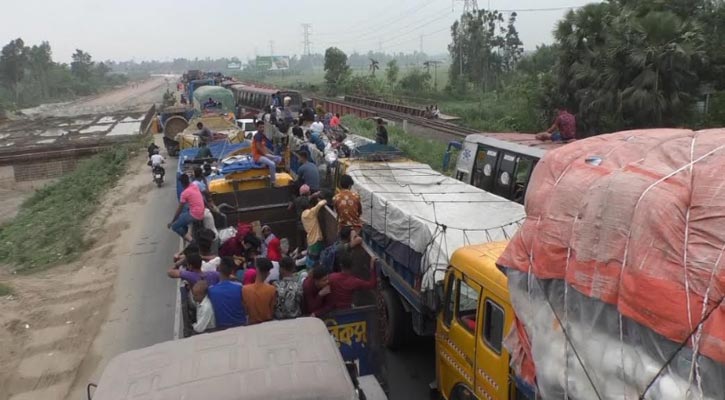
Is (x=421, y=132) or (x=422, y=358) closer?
(x=422, y=358)

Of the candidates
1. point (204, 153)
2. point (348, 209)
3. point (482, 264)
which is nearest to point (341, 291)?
point (482, 264)

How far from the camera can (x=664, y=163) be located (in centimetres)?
322

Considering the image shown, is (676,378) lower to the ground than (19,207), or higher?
higher

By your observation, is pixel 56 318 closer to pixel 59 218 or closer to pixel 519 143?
pixel 59 218

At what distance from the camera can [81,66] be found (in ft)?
376

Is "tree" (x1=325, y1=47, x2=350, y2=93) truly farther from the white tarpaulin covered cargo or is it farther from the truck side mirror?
the truck side mirror

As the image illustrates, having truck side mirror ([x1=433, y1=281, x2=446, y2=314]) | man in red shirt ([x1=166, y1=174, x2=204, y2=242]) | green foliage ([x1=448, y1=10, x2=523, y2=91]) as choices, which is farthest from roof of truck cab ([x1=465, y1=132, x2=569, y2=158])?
green foliage ([x1=448, y1=10, x2=523, y2=91])

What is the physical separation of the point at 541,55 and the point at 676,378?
128ft

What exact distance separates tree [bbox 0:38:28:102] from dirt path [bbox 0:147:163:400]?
78.0 m

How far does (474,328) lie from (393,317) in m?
2.16

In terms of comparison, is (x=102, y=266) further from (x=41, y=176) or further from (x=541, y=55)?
(x=541, y=55)

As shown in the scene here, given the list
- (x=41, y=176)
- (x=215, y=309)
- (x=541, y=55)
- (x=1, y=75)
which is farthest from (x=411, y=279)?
(x=1, y=75)

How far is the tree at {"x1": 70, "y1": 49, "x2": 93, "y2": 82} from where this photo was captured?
365 ft

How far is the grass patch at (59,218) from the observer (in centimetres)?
1236
